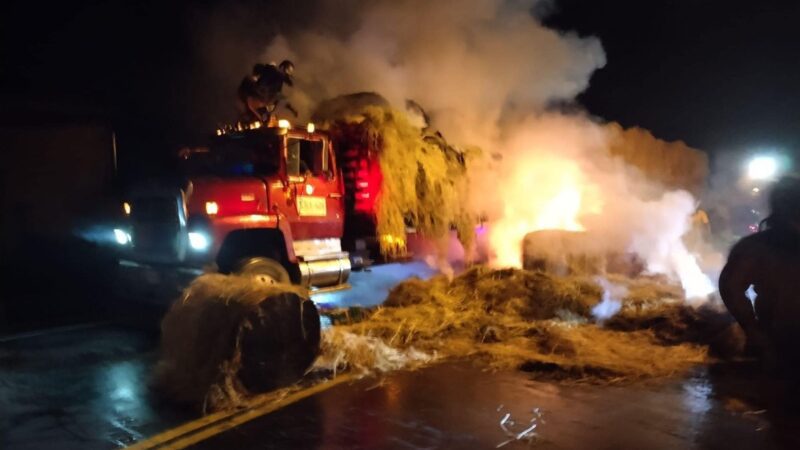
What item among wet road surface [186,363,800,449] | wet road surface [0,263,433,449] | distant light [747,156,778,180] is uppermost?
distant light [747,156,778,180]

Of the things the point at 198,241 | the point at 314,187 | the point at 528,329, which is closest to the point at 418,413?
the point at 528,329

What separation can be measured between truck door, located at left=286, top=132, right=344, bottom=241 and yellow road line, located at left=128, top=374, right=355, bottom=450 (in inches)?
153

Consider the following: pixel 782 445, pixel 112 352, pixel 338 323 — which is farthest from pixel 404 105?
pixel 782 445

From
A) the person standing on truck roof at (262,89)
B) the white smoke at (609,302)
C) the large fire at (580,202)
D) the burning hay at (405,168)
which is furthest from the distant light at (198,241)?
the large fire at (580,202)

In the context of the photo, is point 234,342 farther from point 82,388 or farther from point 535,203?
point 535,203

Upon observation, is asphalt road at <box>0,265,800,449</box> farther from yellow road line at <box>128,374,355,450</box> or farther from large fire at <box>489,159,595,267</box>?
large fire at <box>489,159,595,267</box>

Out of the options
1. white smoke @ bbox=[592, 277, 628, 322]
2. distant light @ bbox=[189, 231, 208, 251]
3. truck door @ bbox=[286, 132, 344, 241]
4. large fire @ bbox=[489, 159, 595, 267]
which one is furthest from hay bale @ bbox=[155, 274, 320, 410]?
large fire @ bbox=[489, 159, 595, 267]

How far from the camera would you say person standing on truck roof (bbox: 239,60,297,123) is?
1019cm

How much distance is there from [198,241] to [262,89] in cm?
307

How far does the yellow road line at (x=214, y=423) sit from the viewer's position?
4660mm

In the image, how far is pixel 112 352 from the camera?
7.50 metres

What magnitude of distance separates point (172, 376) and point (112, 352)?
2.08 m

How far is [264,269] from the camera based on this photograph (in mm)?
8766

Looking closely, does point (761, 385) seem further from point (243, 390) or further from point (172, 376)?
point (172, 376)
